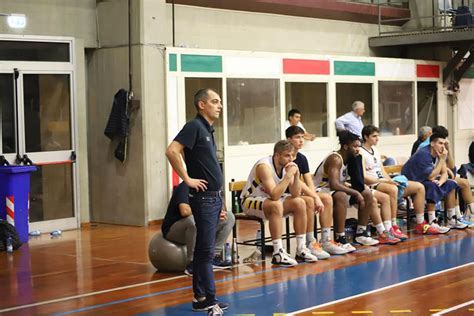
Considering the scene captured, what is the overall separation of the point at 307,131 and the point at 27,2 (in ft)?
18.8

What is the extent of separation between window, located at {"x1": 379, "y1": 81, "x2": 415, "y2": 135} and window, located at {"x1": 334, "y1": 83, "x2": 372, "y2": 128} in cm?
28

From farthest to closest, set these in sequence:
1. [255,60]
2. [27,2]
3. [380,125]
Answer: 1. [380,125]
2. [255,60]
3. [27,2]

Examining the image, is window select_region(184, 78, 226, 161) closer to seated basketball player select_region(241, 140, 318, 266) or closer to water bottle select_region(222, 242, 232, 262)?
seated basketball player select_region(241, 140, 318, 266)

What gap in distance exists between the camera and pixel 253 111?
47.6 feet

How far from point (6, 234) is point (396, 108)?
932cm

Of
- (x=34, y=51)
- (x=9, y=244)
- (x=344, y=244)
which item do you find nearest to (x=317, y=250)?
(x=344, y=244)

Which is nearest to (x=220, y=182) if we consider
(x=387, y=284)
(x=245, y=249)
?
(x=387, y=284)

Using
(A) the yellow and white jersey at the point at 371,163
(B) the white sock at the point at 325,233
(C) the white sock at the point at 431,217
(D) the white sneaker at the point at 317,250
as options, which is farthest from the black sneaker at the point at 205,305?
(C) the white sock at the point at 431,217

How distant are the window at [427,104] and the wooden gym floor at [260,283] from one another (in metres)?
7.78

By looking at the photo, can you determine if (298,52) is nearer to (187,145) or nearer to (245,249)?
(245,249)

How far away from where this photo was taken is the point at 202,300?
717 cm

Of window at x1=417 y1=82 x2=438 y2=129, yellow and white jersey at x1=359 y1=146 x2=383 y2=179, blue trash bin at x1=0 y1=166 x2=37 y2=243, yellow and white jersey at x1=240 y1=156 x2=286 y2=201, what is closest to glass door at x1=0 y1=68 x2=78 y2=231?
blue trash bin at x1=0 y1=166 x2=37 y2=243

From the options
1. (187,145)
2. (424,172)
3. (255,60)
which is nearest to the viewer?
(187,145)

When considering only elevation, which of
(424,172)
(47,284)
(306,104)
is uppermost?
(306,104)
